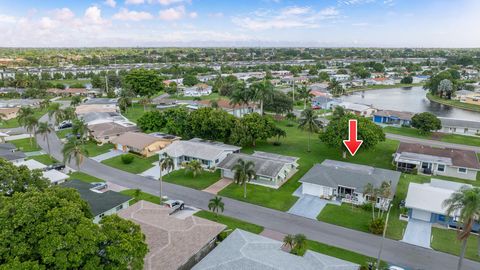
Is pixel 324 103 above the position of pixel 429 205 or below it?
above

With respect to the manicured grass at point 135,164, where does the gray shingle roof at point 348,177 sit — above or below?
above

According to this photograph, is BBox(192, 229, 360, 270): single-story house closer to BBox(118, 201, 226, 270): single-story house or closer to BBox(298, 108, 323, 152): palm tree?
BBox(118, 201, 226, 270): single-story house

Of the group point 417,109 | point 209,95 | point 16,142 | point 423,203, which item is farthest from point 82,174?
point 417,109

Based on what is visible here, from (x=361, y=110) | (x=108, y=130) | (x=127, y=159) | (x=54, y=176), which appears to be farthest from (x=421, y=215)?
(x=361, y=110)

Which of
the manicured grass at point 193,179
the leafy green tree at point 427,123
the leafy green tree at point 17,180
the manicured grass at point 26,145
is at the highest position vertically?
the leafy green tree at point 17,180

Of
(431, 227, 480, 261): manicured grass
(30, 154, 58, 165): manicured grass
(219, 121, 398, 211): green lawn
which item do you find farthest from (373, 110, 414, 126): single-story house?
(30, 154, 58, 165): manicured grass

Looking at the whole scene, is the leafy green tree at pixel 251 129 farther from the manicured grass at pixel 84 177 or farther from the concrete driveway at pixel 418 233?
the concrete driveway at pixel 418 233

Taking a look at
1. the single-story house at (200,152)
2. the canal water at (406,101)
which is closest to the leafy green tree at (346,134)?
the single-story house at (200,152)

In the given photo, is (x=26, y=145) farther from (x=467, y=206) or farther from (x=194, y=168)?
(x=467, y=206)
